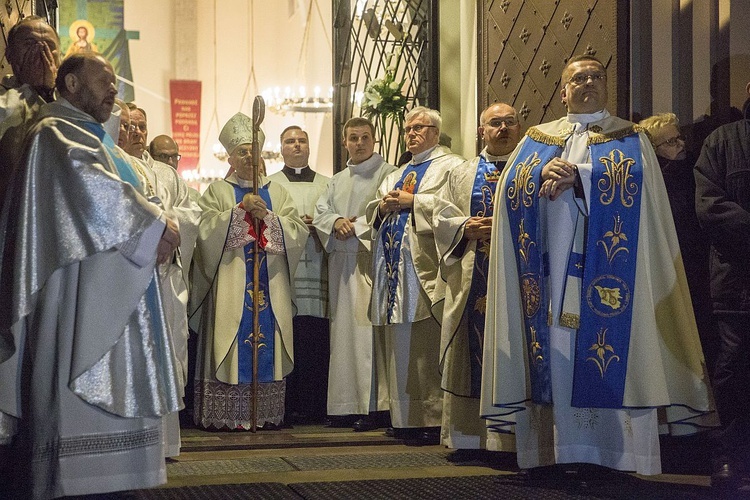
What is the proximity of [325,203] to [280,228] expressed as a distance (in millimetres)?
451

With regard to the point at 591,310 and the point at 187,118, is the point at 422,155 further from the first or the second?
the point at 187,118

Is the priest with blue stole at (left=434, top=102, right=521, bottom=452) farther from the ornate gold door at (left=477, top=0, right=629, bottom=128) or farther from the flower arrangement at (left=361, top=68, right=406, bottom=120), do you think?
the flower arrangement at (left=361, top=68, right=406, bottom=120)

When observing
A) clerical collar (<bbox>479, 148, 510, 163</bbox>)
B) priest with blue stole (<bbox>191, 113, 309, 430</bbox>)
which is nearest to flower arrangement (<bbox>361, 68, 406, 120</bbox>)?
priest with blue stole (<bbox>191, 113, 309, 430</bbox>)

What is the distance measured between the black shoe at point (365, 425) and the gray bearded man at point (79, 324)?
2829 mm

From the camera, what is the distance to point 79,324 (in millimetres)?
4137

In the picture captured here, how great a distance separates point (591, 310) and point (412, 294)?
5.99 ft

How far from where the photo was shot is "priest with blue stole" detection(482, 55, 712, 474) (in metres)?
4.70

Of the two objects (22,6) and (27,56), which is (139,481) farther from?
(22,6)

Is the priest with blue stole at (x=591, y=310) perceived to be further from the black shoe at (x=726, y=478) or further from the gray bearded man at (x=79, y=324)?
the gray bearded man at (x=79, y=324)

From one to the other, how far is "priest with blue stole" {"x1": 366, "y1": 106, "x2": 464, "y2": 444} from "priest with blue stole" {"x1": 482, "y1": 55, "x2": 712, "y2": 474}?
4.27 feet

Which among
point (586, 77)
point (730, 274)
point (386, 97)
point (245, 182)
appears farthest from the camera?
point (386, 97)

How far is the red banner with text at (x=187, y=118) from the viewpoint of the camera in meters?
20.8

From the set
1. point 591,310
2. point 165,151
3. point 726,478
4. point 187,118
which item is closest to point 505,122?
point 591,310

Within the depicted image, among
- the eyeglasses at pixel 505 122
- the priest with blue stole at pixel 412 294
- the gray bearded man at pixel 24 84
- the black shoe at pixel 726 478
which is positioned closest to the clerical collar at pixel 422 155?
the priest with blue stole at pixel 412 294
